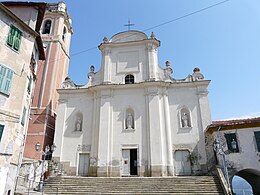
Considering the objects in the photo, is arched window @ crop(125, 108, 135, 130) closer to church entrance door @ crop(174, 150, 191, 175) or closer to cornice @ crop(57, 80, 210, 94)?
cornice @ crop(57, 80, 210, 94)

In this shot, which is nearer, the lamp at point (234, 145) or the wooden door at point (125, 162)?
the lamp at point (234, 145)

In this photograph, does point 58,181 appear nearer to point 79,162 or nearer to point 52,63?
point 79,162

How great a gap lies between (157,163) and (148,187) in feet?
13.6

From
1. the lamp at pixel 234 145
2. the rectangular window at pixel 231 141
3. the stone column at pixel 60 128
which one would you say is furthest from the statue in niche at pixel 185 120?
the stone column at pixel 60 128

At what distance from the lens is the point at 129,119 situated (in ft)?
66.4

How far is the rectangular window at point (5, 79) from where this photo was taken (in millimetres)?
10289

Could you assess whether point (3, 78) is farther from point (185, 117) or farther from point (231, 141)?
point (231, 141)

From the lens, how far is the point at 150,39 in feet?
75.3

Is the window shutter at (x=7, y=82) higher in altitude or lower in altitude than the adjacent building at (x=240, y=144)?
higher

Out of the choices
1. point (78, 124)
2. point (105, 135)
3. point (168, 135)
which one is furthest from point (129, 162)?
point (78, 124)

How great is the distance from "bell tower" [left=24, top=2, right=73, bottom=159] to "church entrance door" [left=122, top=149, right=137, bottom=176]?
26.1 ft

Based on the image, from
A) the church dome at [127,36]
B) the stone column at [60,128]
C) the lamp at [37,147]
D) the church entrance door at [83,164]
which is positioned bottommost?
the church entrance door at [83,164]

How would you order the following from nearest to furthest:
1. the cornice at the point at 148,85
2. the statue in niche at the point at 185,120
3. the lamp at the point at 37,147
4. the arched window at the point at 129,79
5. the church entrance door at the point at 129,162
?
the church entrance door at the point at 129,162 < the statue in niche at the point at 185,120 < the lamp at the point at 37,147 < the cornice at the point at 148,85 < the arched window at the point at 129,79

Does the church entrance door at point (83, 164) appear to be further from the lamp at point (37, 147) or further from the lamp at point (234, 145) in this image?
the lamp at point (234, 145)
